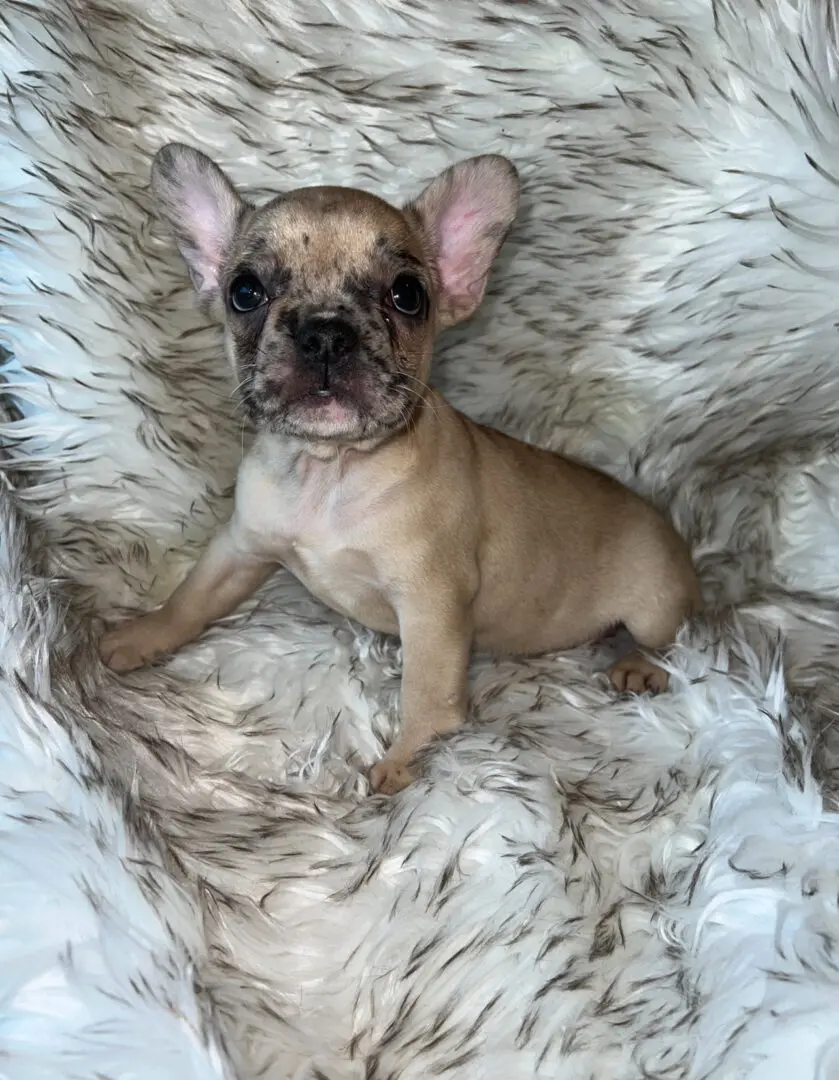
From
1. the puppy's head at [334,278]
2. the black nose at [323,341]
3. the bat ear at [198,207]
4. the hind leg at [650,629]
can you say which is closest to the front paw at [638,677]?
the hind leg at [650,629]

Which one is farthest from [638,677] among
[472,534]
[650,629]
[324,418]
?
[324,418]

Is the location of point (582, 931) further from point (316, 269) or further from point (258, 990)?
point (316, 269)

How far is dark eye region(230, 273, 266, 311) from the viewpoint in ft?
4.69

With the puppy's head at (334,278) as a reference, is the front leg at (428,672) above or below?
below

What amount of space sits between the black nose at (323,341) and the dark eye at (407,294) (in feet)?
0.52

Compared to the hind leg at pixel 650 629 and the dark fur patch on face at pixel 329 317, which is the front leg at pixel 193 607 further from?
the hind leg at pixel 650 629

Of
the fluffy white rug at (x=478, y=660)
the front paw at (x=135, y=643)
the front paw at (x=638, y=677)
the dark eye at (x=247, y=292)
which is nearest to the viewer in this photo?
the fluffy white rug at (x=478, y=660)

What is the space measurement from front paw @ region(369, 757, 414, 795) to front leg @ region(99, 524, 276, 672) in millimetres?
384

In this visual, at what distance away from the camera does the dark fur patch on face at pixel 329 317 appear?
1306 mm

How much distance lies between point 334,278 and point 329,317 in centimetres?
10

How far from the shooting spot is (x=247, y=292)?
1.43 meters

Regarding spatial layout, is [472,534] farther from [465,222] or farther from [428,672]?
[465,222]

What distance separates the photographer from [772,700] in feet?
4.28

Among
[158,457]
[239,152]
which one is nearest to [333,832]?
[158,457]
